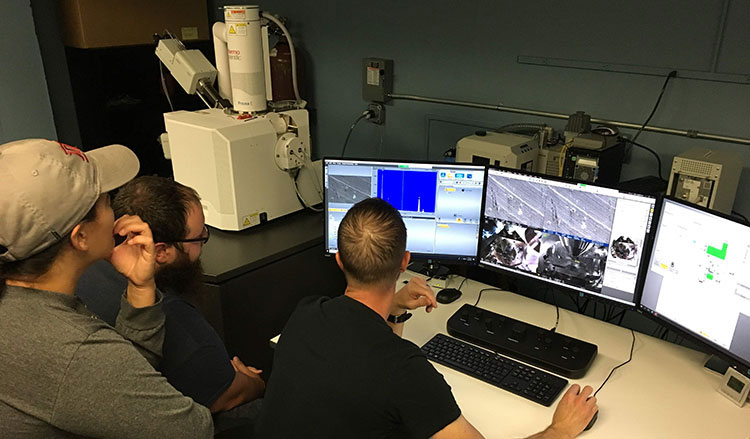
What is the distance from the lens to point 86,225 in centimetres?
→ 103

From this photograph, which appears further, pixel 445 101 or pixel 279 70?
pixel 279 70

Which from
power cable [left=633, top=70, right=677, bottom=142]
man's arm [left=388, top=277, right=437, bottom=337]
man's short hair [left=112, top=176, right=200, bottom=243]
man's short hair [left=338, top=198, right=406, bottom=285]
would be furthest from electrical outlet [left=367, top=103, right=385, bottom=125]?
man's short hair [left=338, top=198, right=406, bottom=285]

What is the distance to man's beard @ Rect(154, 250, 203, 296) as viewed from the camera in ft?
4.93

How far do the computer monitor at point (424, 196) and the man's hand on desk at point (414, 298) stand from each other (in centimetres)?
24

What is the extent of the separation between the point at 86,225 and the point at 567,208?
1.26m

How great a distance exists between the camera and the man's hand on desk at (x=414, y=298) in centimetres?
161

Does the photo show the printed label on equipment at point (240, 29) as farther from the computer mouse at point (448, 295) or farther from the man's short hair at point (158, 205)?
the computer mouse at point (448, 295)

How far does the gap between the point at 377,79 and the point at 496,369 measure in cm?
159

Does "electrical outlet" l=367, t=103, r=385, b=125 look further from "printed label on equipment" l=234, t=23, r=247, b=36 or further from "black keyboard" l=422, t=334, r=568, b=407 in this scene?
"black keyboard" l=422, t=334, r=568, b=407

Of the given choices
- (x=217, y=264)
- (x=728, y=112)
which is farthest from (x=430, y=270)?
(x=728, y=112)

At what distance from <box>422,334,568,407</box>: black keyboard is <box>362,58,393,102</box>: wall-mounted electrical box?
1384mm

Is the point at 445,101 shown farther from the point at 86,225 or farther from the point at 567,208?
the point at 86,225

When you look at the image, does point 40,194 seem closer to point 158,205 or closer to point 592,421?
point 158,205

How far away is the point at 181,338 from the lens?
137cm
